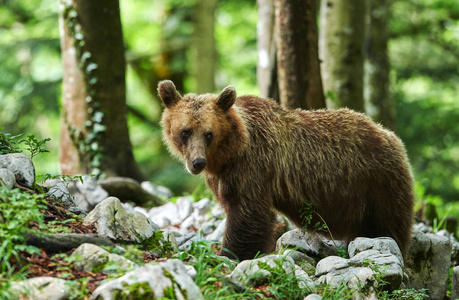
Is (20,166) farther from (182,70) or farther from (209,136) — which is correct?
(182,70)

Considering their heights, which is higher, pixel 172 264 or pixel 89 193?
pixel 172 264

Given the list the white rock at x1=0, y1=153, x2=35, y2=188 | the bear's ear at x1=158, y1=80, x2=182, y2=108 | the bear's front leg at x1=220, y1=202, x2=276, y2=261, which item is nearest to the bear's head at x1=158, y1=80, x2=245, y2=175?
the bear's ear at x1=158, y1=80, x2=182, y2=108

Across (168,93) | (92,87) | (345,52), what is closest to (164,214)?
(92,87)

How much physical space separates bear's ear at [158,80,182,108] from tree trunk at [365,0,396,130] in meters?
7.78

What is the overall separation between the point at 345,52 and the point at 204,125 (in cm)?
487

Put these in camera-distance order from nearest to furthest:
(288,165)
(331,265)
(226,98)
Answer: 1. (331,265)
2. (226,98)
3. (288,165)

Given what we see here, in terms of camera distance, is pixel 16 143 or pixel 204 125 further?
pixel 204 125

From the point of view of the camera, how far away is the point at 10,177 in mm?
4309

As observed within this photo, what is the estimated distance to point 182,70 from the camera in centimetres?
1917

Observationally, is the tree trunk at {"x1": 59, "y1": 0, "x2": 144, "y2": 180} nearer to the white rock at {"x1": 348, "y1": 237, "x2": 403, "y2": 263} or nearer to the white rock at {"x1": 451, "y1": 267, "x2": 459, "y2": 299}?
the white rock at {"x1": 348, "y1": 237, "x2": 403, "y2": 263}

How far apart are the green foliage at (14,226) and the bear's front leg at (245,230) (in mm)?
2337

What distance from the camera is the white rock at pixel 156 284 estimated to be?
3371 mm

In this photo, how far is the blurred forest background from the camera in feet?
51.5

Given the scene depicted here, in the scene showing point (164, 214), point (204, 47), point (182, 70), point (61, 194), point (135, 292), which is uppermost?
point (204, 47)
